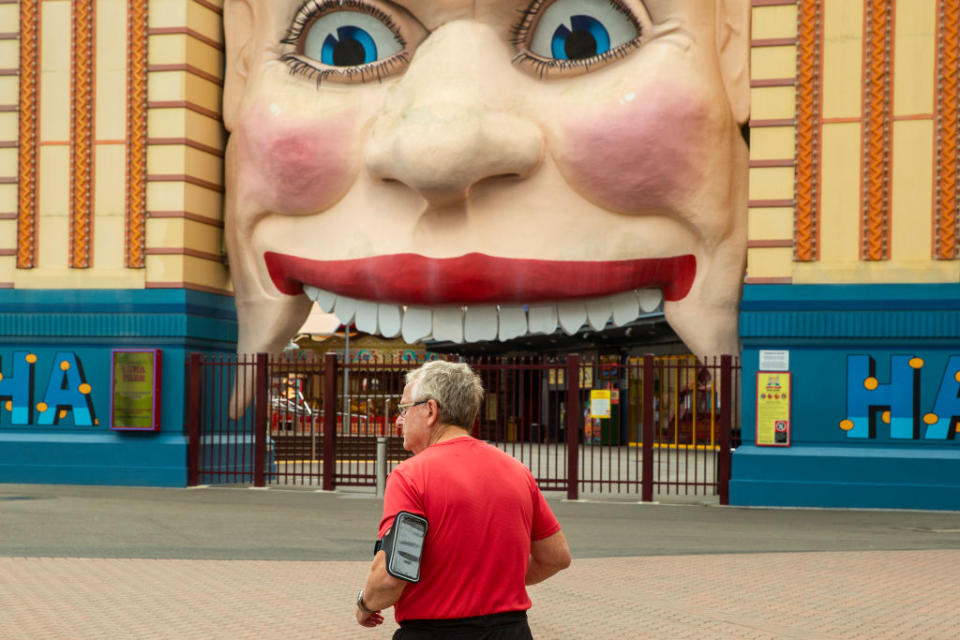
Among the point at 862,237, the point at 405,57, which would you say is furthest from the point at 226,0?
the point at 862,237

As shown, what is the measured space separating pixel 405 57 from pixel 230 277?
16.0ft

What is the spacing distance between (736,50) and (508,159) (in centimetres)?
344

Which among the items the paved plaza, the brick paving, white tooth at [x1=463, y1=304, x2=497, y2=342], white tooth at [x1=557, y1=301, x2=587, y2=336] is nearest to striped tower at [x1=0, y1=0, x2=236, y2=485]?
the paved plaza

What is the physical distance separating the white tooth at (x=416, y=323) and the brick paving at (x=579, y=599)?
7208 mm

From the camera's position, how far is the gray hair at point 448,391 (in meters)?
4.10

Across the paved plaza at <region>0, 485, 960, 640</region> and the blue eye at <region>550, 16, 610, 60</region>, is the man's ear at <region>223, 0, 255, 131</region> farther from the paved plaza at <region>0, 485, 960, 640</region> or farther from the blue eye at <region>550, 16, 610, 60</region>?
the paved plaza at <region>0, 485, 960, 640</region>

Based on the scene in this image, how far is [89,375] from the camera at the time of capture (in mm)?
19516

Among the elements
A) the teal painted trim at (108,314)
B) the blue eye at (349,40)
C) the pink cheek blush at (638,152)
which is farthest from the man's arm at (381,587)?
the teal painted trim at (108,314)

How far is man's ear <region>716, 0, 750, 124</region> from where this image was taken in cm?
1736

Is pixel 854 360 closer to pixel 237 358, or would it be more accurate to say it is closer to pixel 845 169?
pixel 845 169

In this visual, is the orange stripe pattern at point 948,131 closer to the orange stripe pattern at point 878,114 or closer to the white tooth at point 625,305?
the orange stripe pattern at point 878,114

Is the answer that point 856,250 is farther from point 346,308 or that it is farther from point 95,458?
point 95,458

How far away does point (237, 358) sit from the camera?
62.8 feet

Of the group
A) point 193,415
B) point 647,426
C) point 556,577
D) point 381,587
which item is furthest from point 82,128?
point 381,587
